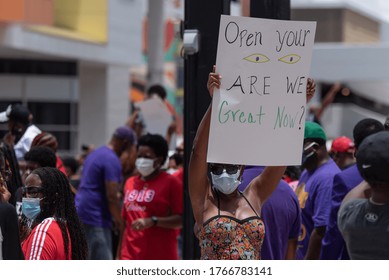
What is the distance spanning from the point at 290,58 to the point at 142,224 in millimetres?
3082

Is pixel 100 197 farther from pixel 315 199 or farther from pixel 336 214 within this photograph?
pixel 336 214

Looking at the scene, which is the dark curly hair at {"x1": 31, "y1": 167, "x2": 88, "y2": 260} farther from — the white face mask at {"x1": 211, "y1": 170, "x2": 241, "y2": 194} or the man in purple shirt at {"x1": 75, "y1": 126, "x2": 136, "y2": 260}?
the man in purple shirt at {"x1": 75, "y1": 126, "x2": 136, "y2": 260}

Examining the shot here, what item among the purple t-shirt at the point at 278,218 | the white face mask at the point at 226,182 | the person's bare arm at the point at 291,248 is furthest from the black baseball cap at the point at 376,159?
the person's bare arm at the point at 291,248

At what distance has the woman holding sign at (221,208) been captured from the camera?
5.88 meters

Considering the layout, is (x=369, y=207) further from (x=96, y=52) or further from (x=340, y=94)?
(x=340, y=94)

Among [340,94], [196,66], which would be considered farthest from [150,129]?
[340,94]

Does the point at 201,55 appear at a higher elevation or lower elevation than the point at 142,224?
higher

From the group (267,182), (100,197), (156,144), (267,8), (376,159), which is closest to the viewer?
(376,159)

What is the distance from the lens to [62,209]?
235 inches

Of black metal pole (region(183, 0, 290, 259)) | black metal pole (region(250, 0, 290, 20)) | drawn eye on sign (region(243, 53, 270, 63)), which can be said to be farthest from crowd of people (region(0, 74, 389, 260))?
black metal pole (region(250, 0, 290, 20))

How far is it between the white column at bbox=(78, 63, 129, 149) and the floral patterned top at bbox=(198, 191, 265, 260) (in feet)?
102

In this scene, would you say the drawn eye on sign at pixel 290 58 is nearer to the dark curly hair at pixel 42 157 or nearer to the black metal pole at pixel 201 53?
the black metal pole at pixel 201 53

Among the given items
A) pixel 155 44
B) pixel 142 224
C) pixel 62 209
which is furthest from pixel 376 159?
pixel 155 44

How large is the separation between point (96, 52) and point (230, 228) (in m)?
30.2
